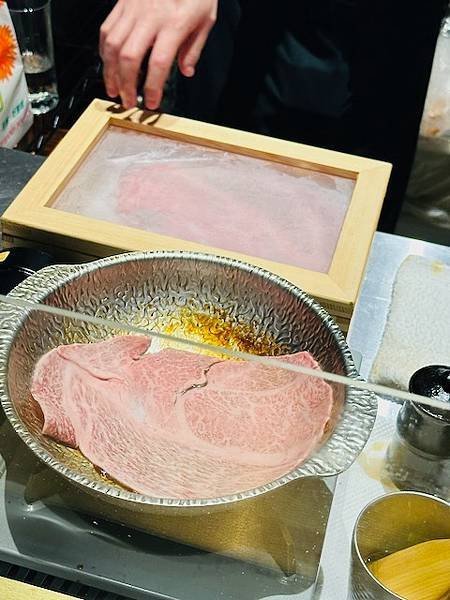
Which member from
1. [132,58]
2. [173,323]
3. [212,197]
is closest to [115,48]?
[132,58]

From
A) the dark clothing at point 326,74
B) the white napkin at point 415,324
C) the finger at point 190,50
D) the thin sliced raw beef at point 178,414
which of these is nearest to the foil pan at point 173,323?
the thin sliced raw beef at point 178,414

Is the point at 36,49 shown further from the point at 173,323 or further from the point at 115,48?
the point at 173,323

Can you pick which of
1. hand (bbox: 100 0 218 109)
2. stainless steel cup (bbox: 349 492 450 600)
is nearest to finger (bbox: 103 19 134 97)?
hand (bbox: 100 0 218 109)

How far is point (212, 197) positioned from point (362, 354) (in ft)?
0.98

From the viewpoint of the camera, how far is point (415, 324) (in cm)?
101

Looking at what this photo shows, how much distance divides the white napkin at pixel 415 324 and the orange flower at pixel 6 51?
67 cm

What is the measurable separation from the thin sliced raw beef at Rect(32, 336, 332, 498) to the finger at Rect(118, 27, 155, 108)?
0.59m

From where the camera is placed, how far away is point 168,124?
45.7 inches

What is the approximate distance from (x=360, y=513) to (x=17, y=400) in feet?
1.07

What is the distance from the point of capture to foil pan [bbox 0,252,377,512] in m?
0.67

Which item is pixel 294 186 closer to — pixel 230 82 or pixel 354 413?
pixel 354 413

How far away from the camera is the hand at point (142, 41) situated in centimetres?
123

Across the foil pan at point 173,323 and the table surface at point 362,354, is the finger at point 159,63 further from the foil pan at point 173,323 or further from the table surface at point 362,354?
the foil pan at point 173,323

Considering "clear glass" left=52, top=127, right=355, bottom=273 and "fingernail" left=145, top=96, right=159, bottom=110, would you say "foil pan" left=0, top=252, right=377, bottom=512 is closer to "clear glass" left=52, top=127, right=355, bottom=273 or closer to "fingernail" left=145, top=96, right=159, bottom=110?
"clear glass" left=52, top=127, right=355, bottom=273
